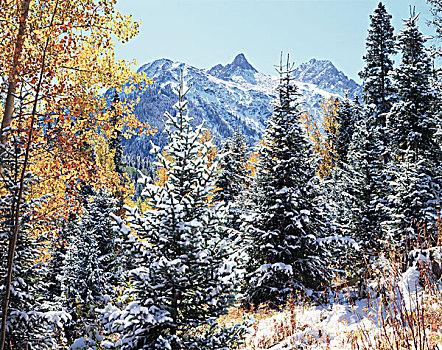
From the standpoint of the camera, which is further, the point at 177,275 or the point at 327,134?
the point at 327,134

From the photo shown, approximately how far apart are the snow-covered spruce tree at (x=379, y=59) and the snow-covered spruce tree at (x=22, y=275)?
24636 mm

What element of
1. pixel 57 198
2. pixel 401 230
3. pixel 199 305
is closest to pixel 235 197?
pixel 401 230

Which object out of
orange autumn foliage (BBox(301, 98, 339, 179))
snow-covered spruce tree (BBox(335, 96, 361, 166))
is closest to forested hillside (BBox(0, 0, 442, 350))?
orange autumn foliage (BBox(301, 98, 339, 179))

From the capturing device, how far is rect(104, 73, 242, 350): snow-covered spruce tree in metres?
4.48

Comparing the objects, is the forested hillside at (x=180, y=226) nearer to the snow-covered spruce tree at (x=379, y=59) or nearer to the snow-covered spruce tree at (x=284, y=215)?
the snow-covered spruce tree at (x=284, y=215)

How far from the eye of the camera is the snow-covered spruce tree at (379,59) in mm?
24703

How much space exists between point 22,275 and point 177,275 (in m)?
4.99

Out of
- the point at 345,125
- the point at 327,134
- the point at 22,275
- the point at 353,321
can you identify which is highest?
the point at 345,125

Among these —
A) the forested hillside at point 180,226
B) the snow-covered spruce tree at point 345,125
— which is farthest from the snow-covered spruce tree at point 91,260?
the snow-covered spruce tree at point 345,125

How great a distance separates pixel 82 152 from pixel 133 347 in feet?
13.9

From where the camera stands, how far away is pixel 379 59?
82.2 feet

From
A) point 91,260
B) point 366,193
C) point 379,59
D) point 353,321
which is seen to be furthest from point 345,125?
point 353,321

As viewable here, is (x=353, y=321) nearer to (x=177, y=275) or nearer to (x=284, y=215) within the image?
(x=177, y=275)

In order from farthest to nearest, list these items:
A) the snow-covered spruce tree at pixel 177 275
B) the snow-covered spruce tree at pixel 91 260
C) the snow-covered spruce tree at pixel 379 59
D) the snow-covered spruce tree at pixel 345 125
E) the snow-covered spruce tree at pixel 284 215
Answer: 1. the snow-covered spruce tree at pixel 345 125
2. the snow-covered spruce tree at pixel 379 59
3. the snow-covered spruce tree at pixel 91 260
4. the snow-covered spruce tree at pixel 284 215
5. the snow-covered spruce tree at pixel 177 275
